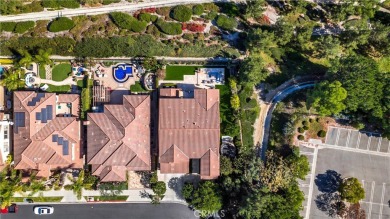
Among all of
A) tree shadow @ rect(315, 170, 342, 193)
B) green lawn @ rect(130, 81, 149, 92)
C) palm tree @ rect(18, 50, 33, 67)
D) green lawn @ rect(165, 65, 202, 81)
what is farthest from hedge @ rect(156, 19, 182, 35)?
tree shadow @ rect(315, 170, 342, 193)

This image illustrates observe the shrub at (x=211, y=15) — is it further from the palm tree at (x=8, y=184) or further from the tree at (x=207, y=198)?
the palm tree at (x=8, y=184)

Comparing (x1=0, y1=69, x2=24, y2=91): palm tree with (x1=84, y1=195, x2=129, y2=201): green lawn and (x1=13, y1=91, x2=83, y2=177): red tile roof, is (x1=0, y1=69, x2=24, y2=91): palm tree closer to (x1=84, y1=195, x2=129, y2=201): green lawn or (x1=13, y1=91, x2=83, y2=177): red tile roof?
(x1=13, y1=91, x2=83, y2=177): red tile roof

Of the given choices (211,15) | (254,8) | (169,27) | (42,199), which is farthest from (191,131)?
(42,199)

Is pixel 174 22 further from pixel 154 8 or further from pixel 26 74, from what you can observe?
pixel 26 74

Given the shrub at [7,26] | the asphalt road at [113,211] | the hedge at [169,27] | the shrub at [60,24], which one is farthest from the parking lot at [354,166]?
the shrub at [7,26]

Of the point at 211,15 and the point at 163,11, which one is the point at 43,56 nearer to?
the point at 163,11
